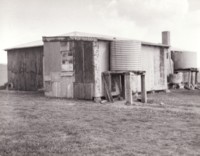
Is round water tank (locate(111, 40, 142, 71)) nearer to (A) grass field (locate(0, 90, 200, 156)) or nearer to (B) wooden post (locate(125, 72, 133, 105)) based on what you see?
(B) wooden post (locate(125, 72, 133, 105))

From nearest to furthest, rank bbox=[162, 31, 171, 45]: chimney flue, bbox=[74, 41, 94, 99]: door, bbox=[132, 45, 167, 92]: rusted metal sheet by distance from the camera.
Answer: bbox=[74, 41, 94, 99]: door
bbox=[132, 45, 167, 92]: rusted metal sheet
bbox=[162, 31, 171, 45]: chimney flue

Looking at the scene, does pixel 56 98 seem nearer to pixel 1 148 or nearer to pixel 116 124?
pixel 116 124

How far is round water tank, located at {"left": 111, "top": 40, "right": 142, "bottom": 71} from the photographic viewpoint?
14.2 metres

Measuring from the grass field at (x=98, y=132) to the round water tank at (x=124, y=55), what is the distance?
4051mm

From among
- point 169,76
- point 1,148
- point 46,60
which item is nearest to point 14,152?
point 1,148

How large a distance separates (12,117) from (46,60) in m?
6.92

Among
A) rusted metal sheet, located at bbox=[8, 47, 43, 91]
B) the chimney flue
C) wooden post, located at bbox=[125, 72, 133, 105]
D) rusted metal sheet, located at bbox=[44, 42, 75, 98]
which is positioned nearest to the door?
rusted metal sheet, located at bbox=[44, 42, 75, 98]

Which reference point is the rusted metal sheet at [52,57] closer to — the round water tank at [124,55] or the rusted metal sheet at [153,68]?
the round water tank at [124,55]

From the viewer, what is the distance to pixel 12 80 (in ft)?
77.6

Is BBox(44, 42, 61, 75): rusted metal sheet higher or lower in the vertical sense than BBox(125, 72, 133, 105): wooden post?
higher

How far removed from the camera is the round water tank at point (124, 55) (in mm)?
14227

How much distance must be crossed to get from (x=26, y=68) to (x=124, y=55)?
1026cm

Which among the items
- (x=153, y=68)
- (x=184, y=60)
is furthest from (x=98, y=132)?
(x=184, y=60)

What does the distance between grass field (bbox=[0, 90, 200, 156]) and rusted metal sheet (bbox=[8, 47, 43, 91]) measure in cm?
1057
